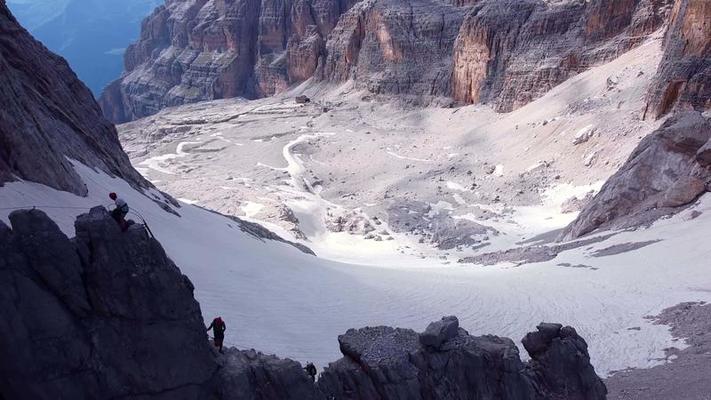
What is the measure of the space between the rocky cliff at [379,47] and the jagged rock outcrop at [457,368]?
1744 inches

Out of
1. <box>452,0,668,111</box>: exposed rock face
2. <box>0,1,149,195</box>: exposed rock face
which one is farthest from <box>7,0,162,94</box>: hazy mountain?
<box>0,1,149,195</box>: exposed rock face

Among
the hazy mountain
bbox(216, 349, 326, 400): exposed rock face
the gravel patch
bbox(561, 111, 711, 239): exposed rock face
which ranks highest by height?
the hazy mountain

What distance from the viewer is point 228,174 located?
49.8m

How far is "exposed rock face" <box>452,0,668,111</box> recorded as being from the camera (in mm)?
47375

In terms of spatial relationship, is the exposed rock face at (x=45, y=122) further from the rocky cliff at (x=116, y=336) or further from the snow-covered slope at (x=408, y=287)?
the rocky cliff at (x=116, y=336)

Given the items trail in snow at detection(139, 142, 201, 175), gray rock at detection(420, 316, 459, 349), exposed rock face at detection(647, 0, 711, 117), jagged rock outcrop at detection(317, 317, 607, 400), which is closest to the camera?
jagged rock outcrop at detection(317, 317, 607, 400)

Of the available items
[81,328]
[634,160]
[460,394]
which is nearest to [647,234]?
[634,160]

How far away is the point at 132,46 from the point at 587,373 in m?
120

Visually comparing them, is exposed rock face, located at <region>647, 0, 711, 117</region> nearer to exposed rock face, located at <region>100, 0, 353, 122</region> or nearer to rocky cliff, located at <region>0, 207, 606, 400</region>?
rocky cliff, located at <region>0, 207, 606, 400</region>

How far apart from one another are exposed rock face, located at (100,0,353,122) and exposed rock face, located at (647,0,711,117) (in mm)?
60322

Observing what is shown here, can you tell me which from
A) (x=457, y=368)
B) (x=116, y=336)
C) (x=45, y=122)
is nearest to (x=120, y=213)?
(x=116, y=336)

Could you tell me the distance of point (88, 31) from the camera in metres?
114

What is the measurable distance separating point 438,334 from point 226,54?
96010mm

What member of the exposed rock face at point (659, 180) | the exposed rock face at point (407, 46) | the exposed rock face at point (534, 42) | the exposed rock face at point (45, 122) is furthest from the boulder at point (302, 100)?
the exposed rock face at point (659, 180)
